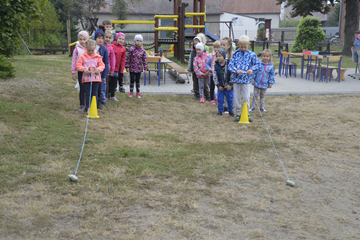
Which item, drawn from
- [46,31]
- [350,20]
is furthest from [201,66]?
[46,31]

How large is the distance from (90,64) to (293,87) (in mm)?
7731

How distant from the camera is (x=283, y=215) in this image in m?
3.60

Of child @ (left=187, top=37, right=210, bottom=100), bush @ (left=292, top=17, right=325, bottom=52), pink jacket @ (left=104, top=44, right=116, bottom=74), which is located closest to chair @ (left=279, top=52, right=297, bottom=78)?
child @ (left=187, top=37, right=210, bottom=100)

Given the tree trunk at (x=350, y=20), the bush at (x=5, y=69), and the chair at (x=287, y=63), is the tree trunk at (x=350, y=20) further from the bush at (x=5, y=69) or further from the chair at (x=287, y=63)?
the bush at (x=5, y=69)

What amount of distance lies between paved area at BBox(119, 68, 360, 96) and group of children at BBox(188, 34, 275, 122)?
1.71m

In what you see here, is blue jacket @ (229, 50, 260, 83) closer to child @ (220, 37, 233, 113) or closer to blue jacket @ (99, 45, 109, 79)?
child @ (220, 37, 233, 113)

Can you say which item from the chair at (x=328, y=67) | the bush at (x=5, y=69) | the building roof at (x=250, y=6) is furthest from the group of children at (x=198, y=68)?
the building roof at (x=250, y=6)

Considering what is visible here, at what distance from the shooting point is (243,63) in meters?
7.22

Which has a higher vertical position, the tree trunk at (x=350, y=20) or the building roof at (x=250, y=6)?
the building roof at (x=250, y=6)

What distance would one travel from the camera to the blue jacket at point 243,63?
7.18 meters

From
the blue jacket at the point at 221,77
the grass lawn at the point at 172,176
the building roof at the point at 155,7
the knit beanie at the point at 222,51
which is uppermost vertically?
the building roof at the point at 155,7

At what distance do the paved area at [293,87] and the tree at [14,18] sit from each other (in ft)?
11.1

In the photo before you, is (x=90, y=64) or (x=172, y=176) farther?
(x=90, y=64)

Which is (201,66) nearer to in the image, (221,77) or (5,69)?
(221,77)
